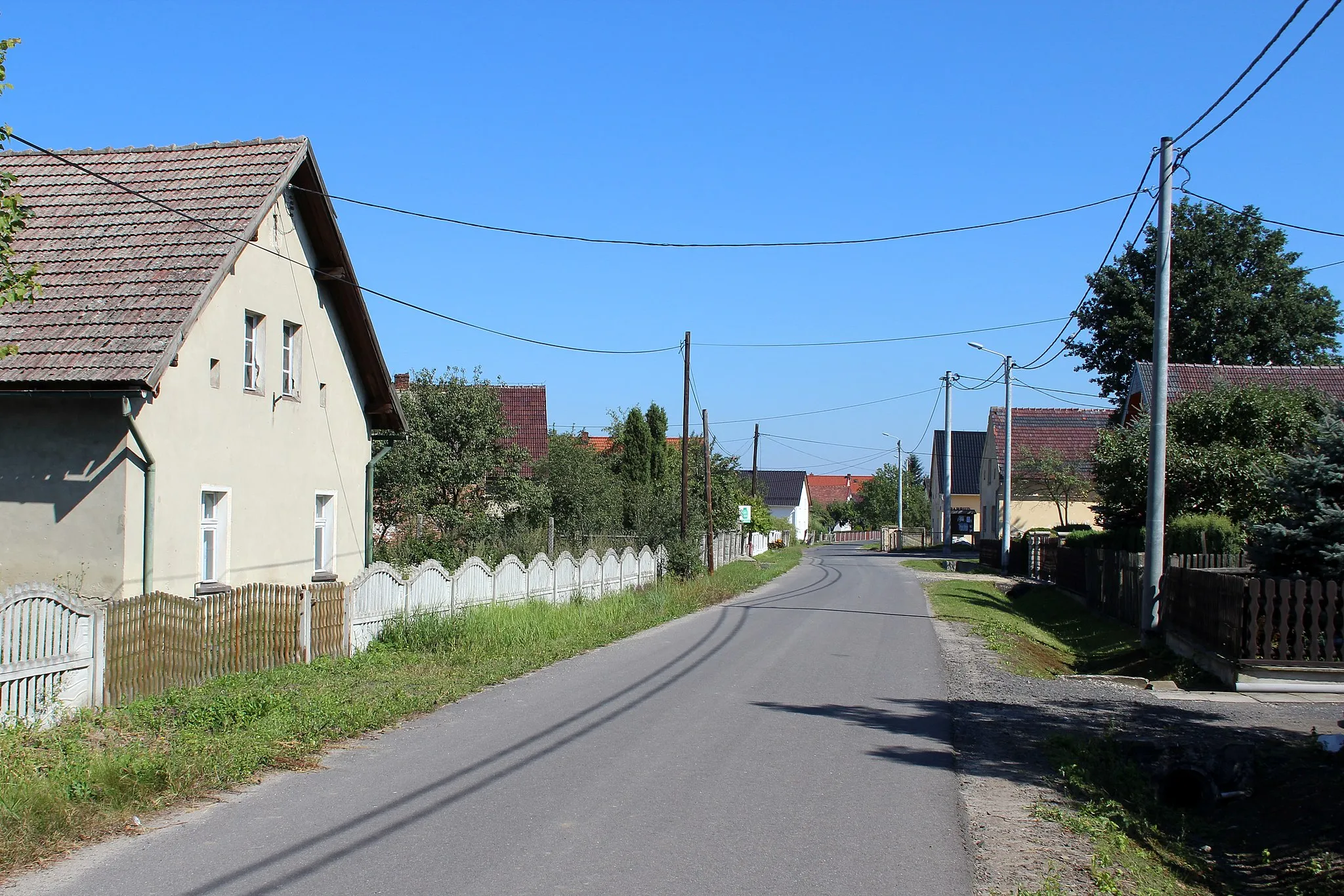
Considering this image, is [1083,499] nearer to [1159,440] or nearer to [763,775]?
[1159,440]

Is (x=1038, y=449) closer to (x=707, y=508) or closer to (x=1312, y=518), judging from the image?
(x=707, y=508)

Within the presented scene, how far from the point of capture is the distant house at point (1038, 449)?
58.3 metres

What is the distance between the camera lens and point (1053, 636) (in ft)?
79.6

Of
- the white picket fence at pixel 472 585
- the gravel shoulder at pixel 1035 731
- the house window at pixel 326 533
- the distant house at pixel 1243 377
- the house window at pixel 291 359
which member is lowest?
the gravel shoulder at pixel 1035 731

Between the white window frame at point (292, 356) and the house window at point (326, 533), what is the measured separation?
1995 millimetres

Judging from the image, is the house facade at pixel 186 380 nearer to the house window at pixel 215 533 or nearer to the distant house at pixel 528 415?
the house window at pixel 215 533

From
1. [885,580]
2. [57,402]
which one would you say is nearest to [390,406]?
[57,402]

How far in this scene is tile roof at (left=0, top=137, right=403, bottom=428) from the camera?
13062 millimetres

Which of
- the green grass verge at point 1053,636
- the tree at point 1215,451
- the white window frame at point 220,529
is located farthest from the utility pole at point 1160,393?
the white window frame at point 220,529

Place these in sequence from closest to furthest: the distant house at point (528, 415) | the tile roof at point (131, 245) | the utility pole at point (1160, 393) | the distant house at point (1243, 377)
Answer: the tile roof at point (131, 245)
the utility pole at point (1160, 393)
the distant house at point (1243, 377)
the distant house at point (528, 415)

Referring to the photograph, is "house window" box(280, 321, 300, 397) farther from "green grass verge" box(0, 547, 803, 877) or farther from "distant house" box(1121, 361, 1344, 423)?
"distant house" box(1121, 361, 1344, 423)

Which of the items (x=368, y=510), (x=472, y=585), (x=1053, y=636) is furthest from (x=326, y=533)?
(x=1053, y=636)

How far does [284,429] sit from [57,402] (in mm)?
4316

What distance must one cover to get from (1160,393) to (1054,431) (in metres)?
45.3
